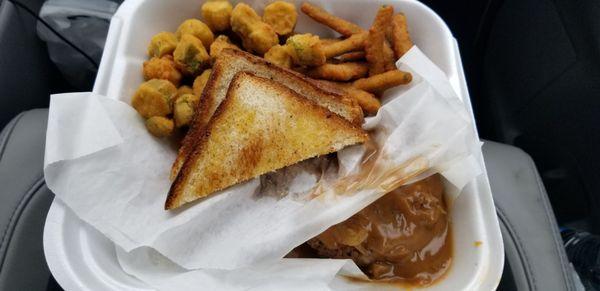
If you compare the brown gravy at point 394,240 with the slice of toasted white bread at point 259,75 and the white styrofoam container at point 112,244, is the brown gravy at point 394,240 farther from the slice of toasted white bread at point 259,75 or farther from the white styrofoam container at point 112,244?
the slice of toasted white bread at point 259,75

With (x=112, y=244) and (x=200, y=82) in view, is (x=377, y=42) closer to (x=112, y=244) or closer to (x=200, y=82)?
(x=200, y=82)

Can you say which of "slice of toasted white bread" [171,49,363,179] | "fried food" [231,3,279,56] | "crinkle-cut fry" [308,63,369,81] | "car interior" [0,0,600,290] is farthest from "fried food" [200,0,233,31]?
"car interior" [0,0,600,290]

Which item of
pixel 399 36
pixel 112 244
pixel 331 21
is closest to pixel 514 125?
pixel 399 36

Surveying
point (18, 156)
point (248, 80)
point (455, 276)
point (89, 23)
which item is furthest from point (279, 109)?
point (89, 23)

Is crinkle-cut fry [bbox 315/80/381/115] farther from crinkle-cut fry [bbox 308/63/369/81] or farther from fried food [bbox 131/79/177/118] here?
fried food [bbox 131/79/177/118]

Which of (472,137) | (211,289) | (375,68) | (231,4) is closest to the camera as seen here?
(211,289)

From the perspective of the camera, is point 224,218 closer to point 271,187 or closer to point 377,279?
point 271,187

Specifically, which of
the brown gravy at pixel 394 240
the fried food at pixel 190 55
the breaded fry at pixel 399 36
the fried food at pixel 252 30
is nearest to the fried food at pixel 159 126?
the fried food at pixel 190 55
